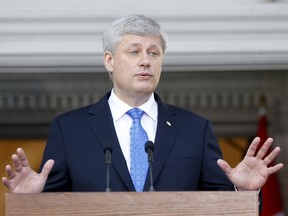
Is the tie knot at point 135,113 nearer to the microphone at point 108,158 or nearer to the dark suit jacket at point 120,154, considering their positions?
the dark suit jacket at point 120,154

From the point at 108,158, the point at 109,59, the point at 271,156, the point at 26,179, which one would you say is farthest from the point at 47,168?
the point at 271,156

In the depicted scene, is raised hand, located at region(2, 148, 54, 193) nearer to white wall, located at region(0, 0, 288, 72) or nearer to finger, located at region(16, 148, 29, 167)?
finger, located at region(16, 148, 29, 167)

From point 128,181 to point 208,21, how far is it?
2.69 m

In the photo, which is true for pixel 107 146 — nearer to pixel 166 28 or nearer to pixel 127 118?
pixel 127 118

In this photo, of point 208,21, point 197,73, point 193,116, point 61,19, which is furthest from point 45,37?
point 193,116

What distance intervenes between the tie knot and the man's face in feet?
0.16

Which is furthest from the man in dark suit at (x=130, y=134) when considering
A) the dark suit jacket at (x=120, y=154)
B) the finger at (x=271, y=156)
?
the finger at (x=271, y=156)

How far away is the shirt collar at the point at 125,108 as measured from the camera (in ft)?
15.7

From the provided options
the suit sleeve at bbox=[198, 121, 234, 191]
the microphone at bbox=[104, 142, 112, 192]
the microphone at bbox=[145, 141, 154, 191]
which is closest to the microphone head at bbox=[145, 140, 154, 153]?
the microphone at bbox=[145, 141, 154, 191]

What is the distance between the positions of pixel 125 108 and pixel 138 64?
0.57ft

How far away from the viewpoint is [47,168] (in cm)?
446

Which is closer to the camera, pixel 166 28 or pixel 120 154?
pixel 120 154

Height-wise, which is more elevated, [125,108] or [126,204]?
[125,108]

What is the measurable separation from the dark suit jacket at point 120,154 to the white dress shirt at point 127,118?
0.08 feet
